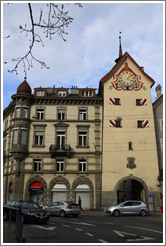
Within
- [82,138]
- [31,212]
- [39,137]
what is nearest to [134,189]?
[82,138]

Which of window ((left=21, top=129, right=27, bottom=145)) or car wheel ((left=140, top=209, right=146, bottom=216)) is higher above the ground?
window ((left=21, top=129, right=27, bottom=145))

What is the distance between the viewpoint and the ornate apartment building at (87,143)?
108 ft

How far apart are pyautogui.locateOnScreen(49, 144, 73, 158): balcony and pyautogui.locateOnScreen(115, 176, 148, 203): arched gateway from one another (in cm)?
739

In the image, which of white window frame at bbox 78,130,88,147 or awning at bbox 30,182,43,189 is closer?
awning at bbox 30,182,43,189

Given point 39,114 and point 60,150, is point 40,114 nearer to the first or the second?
point 39,114

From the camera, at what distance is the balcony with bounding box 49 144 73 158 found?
33.4 metres

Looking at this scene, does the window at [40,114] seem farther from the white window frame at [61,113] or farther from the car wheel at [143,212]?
the car wheel at [143,212]

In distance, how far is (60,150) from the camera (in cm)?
3350

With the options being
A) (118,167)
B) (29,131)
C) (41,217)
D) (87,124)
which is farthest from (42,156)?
(41,217)

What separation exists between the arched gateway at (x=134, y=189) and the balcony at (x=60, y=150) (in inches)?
291

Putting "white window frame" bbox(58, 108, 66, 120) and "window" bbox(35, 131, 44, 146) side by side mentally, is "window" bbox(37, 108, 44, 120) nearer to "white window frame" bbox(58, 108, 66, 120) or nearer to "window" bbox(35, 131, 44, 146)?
"window" bbox(35, 131, 44, 146)

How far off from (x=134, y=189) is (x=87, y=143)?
1062 centimetres

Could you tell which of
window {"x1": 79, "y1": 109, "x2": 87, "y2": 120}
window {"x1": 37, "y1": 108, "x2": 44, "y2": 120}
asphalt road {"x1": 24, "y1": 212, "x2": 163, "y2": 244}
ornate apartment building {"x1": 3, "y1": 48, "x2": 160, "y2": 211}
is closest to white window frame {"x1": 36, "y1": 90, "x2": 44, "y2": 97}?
ornate apartment building {"x1": 3, "y1": 48, "x2": 160, "y2": 211}

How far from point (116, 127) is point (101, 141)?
8.88 ft
